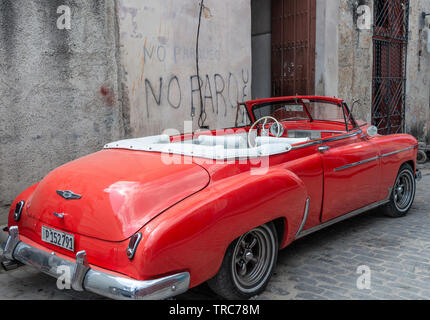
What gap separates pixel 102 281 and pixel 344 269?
213cm

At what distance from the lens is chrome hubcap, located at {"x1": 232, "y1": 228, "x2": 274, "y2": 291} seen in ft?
10.2

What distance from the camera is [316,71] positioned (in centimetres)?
889

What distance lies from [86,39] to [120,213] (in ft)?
11.7

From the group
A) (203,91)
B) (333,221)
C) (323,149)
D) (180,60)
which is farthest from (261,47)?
(333,221)

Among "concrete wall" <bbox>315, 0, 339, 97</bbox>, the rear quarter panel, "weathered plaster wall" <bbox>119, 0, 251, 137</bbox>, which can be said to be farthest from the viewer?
"concrete wall" <bbox>315, 0, 339, 97</bbox>

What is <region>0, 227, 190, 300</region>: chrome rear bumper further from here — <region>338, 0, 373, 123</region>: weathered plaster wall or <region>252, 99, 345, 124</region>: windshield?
<region>338, 0, 373, 123</region>: weathered plaster wall

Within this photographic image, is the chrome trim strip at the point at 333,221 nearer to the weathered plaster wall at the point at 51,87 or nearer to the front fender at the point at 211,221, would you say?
the front fender at the point at 211,221

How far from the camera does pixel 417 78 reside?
39.4ft

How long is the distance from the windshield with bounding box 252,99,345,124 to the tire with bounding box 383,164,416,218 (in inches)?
48.1

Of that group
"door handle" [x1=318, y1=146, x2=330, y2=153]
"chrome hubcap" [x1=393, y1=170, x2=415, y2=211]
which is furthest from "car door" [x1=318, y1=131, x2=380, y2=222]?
"chrome hubcap" [x1=393, y1=170, x2=415, y2=211]

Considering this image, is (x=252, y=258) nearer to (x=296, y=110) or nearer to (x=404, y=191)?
(x=296, y=110)
